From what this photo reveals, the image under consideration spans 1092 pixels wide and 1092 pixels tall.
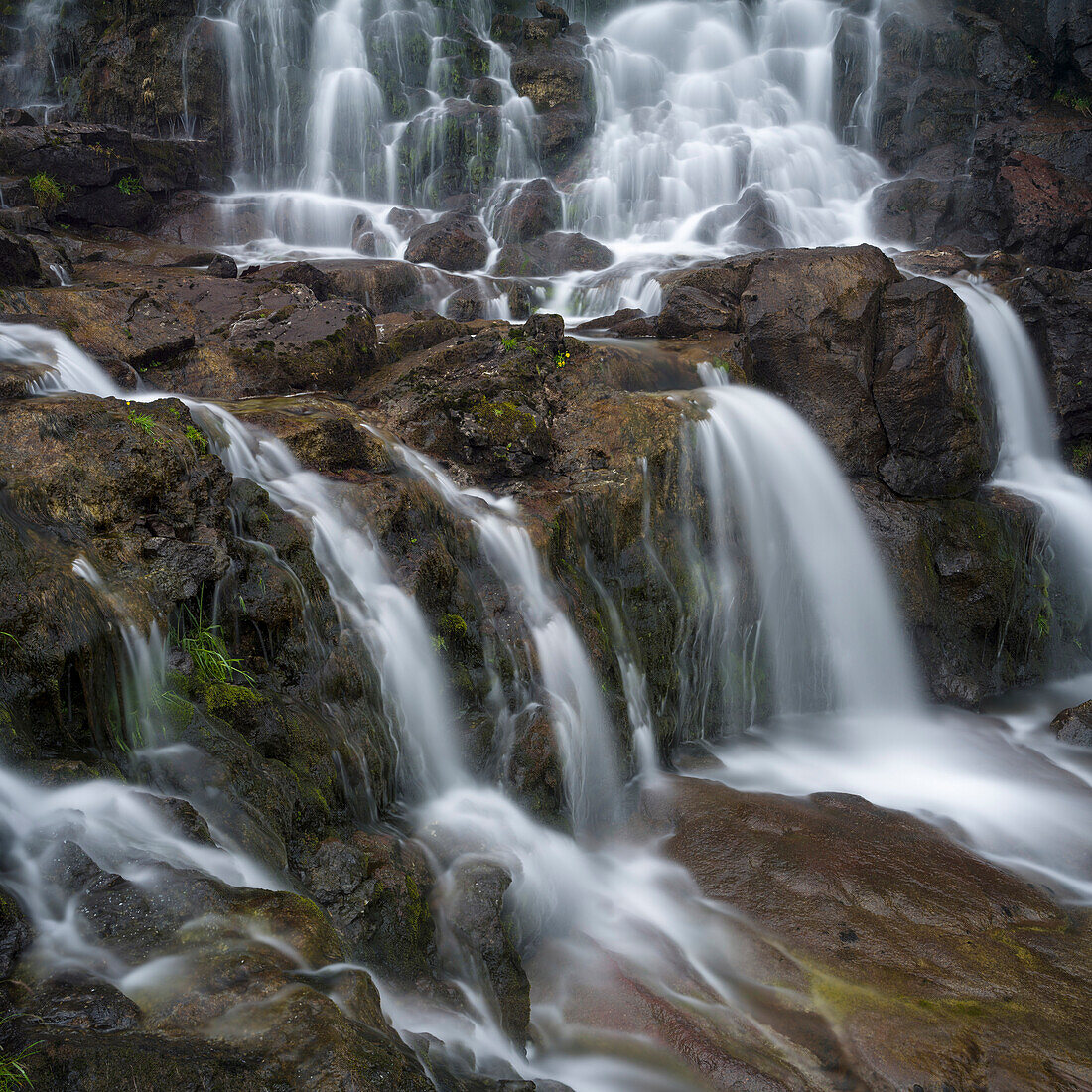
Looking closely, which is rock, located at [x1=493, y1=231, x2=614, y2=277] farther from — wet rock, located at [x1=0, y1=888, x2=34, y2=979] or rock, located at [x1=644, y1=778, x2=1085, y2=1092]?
wet rock, located at [x1=0, y1=888, x2=34, y2=979]

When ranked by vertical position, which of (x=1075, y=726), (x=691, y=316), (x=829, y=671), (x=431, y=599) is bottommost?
(x=1075, y=726)

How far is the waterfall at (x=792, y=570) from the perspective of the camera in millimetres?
7460

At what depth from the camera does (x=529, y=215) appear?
14.8 m

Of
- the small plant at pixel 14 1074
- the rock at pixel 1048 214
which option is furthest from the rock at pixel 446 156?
the small plant at pixel 14 1074

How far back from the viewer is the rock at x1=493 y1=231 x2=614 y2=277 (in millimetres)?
13359

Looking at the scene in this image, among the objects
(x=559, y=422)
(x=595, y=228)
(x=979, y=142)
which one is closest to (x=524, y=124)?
(x=595, y=228)

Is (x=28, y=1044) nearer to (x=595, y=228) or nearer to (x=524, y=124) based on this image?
(x=595, y=228)

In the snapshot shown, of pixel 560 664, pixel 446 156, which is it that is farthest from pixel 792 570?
pixel 446 156

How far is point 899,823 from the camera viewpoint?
5.80 m

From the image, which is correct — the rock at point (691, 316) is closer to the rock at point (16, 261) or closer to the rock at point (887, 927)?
the rock at point (887, 927)

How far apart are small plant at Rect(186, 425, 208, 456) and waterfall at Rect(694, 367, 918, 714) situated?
167 inches

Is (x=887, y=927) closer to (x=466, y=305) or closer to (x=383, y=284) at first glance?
(x=466, y=305)

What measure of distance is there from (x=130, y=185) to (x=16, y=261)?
23.5 ft

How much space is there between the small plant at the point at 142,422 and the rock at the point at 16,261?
3703mm
